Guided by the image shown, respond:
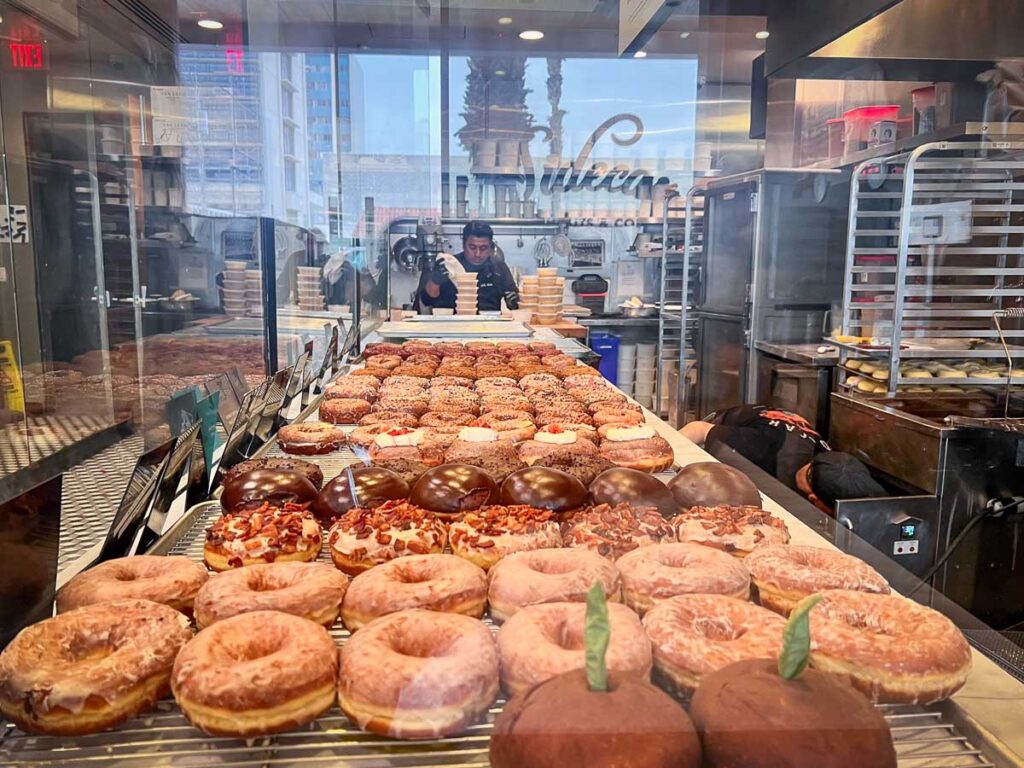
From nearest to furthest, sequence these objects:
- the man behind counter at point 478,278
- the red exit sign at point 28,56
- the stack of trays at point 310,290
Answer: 1. the stack of trays at point 310,290
2. the red exit sign at point 28,56
3. the man behind counter at point 478,278

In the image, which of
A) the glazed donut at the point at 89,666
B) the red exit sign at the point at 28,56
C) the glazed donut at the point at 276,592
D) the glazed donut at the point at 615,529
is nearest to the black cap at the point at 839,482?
the glazed donut at the point at 615,529

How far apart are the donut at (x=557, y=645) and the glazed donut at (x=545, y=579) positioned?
38mm

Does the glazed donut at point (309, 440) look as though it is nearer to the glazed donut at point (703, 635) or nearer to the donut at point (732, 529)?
the donut at point (732, 529)

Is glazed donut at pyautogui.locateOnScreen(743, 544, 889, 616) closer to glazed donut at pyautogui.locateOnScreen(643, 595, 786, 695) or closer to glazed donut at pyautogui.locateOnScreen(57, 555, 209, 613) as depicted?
glazed donut at pyautogui.locateOnScreen(643, 595, 786, 695)

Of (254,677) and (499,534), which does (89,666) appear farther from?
(499,534)

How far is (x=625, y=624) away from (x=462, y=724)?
237 millimetres

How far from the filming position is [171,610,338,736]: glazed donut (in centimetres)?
81

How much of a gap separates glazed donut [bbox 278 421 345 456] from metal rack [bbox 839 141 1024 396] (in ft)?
8.72

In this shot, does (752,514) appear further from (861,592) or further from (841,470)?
(841,470)

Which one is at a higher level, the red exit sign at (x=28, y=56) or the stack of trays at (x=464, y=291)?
the red exit sign at (x=28, y=56)

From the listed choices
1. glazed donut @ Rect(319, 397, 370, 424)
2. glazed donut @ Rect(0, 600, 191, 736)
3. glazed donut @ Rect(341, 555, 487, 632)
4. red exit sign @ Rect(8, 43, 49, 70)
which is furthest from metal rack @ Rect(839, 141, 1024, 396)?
red exit sign @ Rect(8, 43, 49, 70)

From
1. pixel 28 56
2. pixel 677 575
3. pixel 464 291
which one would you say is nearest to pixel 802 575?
pixel 677 575

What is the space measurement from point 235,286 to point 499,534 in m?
2.31

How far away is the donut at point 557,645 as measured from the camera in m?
0.84
